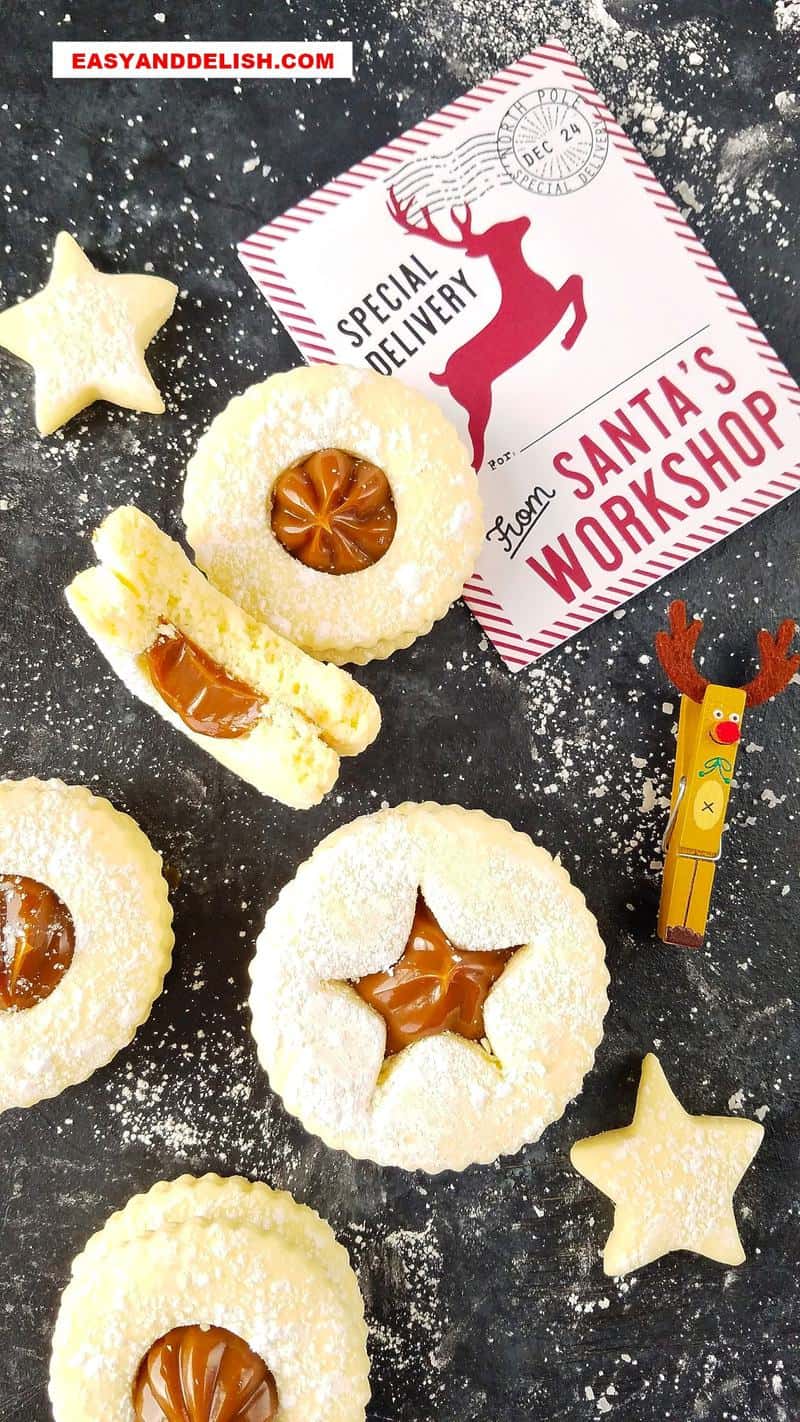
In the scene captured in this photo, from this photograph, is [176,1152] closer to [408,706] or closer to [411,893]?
[411,893]

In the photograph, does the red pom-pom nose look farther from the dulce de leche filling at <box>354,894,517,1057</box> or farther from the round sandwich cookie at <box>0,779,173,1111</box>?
the round sandwich cookie at <box>0,779,173,1111</box>

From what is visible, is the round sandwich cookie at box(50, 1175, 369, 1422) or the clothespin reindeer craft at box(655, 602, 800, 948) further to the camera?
the clothespin reindeer craft at box(655, 602, 800, 948)

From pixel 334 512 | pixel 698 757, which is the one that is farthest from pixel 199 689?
pixel 698 757

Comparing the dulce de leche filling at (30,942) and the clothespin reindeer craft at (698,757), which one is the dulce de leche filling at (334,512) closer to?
the clothespin reindeer craft at (698,757)

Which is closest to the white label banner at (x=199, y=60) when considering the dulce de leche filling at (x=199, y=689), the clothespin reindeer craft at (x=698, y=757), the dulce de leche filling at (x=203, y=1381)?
the dulce de leche filling at (x=199, y=689)

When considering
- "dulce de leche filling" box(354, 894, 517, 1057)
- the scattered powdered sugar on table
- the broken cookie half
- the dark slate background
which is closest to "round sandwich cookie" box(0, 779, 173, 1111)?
the dark slate background

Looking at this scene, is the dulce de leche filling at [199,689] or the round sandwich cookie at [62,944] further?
the round sandwich cookie at [62,944]
